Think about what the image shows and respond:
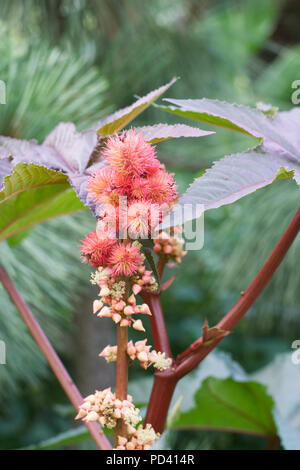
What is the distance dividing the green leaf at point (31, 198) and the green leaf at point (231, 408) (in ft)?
0.60

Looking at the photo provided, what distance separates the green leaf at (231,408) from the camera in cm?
41

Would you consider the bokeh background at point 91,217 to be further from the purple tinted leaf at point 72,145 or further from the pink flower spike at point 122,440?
the pink flower spike at point 122,440

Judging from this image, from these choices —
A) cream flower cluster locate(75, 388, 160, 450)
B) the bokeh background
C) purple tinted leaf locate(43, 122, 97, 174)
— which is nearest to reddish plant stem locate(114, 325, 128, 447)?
cream flower cluster locate(75, 388, 160, 450)

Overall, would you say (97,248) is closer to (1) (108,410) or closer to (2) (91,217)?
(1) (108,410)

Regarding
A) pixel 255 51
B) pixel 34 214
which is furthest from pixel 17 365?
pixel 255 51

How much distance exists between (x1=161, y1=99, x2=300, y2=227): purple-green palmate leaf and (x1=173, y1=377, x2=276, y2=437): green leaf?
20 centimetres

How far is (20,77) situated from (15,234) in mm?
238

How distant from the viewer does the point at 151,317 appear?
10.2 inches

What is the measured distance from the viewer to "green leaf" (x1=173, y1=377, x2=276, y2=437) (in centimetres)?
41

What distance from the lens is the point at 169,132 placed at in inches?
10.1

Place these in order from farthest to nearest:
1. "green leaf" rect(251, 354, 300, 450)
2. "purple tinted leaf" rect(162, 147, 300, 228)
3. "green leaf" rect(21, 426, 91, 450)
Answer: "green leaf" rect(251, 354, 300, 450) → "green leaf" rect(21, 426, 91, 450) → "purple tinted leaf" rect(162, 147, 300, 228)

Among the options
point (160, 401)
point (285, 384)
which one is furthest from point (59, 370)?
point (285, 384)

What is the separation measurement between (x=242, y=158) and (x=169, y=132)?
0.04 meters

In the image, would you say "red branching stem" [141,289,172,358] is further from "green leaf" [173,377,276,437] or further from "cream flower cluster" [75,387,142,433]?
"green leaf" [173,377,276,437]
